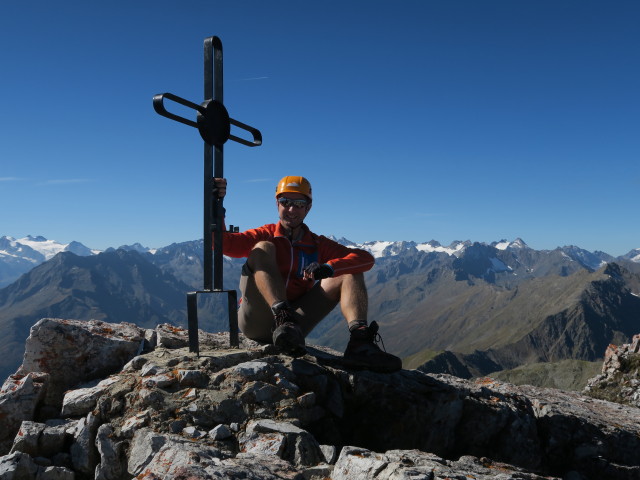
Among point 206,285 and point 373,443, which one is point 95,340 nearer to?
point 206,285

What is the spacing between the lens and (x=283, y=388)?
843cm

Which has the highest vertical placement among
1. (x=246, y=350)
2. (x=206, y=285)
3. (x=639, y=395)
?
(x=206, y=285)

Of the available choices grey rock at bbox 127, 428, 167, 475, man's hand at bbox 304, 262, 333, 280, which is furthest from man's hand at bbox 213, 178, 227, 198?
grey rock at bbox 127, 428, 167, 475

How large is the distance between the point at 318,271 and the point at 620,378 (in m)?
15.1

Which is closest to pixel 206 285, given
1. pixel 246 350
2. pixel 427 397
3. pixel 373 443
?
pixel 246 350

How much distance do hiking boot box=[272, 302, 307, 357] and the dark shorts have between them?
890mm

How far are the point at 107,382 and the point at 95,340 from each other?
1.53m

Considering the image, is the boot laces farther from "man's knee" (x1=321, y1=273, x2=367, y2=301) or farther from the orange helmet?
the orange helmet

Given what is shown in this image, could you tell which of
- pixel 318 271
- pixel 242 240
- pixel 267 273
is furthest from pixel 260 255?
pixel 318 271

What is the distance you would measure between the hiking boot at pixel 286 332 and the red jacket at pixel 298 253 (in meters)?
1.43

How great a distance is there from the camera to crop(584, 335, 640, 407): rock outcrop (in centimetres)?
1698

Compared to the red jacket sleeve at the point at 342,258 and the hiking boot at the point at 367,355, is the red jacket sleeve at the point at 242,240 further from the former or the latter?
the hiking boot at the point at 367,355

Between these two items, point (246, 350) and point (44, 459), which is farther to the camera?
point (246, 350)

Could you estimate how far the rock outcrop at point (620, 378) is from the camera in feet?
55.7
